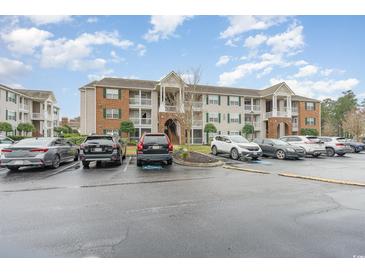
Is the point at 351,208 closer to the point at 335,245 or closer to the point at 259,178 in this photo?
the point at 335,245

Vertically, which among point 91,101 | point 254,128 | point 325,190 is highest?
point 91,101

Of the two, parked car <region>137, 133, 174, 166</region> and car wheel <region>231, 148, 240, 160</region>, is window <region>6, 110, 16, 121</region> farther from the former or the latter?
car wheel <region>231, 148, 240, 160</region>

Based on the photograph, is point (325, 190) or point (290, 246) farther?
point (325, 190)

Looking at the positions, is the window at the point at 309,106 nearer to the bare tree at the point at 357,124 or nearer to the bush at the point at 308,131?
the bush at the point at 308,131

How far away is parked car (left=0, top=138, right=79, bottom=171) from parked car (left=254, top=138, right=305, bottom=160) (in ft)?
46.4

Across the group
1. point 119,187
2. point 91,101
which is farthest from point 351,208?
point 91,101

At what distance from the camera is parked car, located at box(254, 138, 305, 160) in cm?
1669

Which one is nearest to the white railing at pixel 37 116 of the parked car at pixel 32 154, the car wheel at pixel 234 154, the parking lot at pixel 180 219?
the parked car at pixel 32 154

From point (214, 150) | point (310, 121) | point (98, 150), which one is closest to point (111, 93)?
point (214, 150)

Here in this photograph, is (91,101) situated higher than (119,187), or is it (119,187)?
(91,101)

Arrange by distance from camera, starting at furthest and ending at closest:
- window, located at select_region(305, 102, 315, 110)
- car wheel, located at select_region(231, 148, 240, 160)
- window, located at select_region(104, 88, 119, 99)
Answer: window, located at select_region(305, 102, 315, 110)
window, located at select_region(104, 88, 119, 99)
car wheel, located at select_region(231, 148, 240, 160)

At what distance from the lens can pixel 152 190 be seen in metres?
7.02

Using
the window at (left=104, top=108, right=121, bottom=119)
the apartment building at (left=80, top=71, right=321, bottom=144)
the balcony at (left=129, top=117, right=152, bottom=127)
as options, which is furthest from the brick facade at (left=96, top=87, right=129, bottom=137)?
the balcony at (left=129, top=117, right=152, bottom=127)

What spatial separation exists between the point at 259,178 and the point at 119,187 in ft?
17.5
